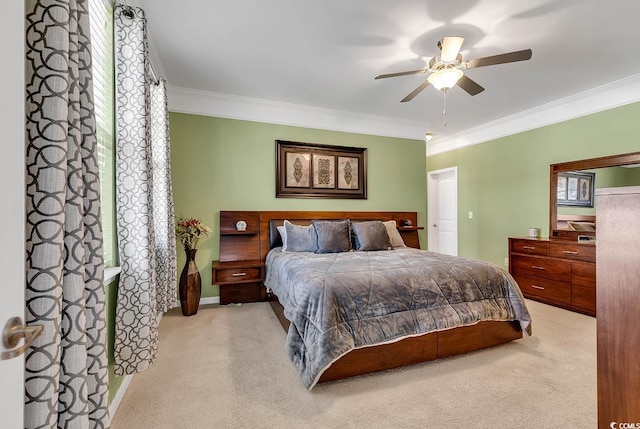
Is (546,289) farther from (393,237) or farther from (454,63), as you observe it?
(454,63)

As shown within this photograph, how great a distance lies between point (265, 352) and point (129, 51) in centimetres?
240

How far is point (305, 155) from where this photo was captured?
14.1ft

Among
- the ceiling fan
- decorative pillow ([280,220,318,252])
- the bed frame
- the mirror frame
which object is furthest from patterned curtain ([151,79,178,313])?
the mirror frame

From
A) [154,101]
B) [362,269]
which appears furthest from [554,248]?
[154,101]

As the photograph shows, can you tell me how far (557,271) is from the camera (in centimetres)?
359

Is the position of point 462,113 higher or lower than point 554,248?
higher

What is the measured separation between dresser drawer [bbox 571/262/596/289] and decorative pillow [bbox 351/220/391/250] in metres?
2.14

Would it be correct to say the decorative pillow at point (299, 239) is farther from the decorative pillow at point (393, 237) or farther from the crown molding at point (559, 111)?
the crown molding at point (559, 111)

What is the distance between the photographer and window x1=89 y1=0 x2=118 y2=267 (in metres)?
1.68

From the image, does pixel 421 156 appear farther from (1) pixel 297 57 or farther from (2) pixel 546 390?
(2) pixel 546 390

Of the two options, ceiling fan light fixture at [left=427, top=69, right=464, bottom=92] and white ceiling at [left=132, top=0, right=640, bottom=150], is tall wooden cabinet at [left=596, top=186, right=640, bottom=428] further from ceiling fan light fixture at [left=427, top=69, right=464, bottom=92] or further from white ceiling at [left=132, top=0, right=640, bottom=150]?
white ceiling at [left=132, top=0, right=640, bottom=150]

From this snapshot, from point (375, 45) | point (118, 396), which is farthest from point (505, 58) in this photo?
point (118, 396)

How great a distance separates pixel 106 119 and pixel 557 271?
189 inches
